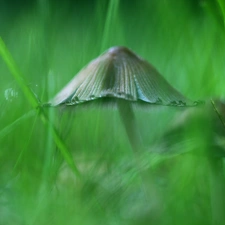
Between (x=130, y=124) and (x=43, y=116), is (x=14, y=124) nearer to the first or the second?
(x=43, y=116)

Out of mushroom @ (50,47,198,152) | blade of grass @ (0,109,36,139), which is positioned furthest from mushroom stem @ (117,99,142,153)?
blade of grass @ (0,109,36,139)

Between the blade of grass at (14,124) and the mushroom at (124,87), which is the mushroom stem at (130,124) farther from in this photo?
the blade of grass at (14,124)

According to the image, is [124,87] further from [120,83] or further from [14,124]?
[14,124]

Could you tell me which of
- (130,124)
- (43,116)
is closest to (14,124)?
(43,116)

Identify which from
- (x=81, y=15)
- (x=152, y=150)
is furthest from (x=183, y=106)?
(x=81, y=15)

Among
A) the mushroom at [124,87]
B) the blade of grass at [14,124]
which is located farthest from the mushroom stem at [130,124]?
the blade of grass at [14,124]
